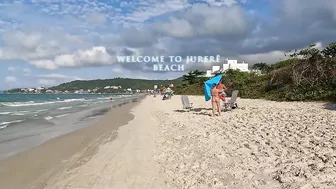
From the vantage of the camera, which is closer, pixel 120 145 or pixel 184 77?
pixel 120 145

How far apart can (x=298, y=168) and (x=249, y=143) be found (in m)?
2.14

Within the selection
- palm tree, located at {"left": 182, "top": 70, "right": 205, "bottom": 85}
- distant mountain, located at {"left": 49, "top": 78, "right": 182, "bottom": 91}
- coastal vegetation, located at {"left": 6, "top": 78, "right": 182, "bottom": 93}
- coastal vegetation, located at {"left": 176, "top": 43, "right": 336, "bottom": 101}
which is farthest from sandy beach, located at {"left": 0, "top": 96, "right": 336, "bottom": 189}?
distant mountain, located at {"left": 49, "top": 78, "right": 182, "bottom": 91}

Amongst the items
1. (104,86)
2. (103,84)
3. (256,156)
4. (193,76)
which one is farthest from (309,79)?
(103,84)

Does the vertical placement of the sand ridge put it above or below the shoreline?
above

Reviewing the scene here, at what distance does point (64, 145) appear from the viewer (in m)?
8.77

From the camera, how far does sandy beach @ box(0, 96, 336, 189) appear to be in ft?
14.5

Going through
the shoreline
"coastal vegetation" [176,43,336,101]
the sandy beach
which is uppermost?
"coastal vegetation" [176,43,336,101]

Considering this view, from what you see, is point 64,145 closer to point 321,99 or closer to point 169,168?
point 169,168

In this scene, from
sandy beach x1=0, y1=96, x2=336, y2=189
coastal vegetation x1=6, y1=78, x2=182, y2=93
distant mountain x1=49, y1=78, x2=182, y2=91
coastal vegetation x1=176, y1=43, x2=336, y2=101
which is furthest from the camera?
distant mountain x1=49, y1=78, x2=182, y2=91

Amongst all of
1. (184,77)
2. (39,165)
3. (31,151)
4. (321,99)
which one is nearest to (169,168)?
(39,165)

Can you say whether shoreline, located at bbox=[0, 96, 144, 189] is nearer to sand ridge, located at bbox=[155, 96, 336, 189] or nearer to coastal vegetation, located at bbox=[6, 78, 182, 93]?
sand ridge, located at bbox=[155, 96, 336, 189]

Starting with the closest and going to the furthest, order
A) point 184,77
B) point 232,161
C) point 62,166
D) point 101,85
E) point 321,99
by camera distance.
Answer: point 232,161 < point 62,166 < point 321,99 < point 184,77 < point 101,85

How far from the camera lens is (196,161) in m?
5.73

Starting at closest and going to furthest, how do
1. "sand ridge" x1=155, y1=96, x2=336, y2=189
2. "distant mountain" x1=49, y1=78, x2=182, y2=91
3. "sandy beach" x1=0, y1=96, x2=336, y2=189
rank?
1. "sand ridge" x1=155, y1=96, x2=336, y2=189
2. "sandy beach" x1=0, y1=96, x2=336, y2=189
3. "distant mountain" x1=49, y1=78, x2=182, y2=91
